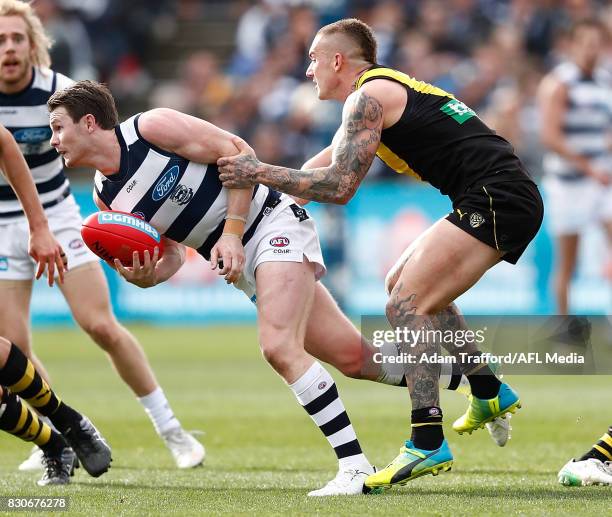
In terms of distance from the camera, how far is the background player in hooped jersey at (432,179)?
19.4 ft

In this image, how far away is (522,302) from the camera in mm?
15156

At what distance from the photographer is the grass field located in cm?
554

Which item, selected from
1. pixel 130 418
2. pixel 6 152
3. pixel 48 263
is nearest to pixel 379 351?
pixel 48 263

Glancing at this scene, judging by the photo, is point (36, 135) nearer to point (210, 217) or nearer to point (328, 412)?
point (210, 217)

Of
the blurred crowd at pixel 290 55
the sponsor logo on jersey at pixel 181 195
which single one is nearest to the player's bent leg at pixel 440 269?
the sponsor logo on jersey at pixel 181 195

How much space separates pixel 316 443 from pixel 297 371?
7.79 ft

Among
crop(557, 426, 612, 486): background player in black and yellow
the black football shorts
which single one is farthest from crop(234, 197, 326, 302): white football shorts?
crop(557, 426, 612, 486): background player in black and yellow

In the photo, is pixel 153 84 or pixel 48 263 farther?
pixel 153 84

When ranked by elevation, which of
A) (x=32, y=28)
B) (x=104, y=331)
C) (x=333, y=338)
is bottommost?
(x=104, y=331)

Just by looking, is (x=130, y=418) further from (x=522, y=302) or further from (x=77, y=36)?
(x=77, y=36)

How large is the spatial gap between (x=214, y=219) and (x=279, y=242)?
0.35 metres

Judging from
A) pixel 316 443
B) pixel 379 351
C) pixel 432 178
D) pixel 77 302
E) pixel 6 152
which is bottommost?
pixel 316 443

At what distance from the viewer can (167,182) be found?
6.05 metres

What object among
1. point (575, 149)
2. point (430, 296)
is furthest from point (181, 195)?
point (575, 149)
